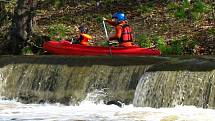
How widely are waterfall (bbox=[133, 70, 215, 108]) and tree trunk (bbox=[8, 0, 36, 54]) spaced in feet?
29.1

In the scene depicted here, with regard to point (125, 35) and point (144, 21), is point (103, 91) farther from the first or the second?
point (144, 21)

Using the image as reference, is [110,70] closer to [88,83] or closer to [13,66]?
[88,83]

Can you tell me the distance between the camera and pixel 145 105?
53.2 ft

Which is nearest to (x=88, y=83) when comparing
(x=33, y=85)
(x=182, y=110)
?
(x=33, y=85)

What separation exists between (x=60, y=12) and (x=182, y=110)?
1599 cm

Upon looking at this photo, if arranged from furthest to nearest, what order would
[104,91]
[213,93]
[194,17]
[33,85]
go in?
[194,17] < [33,85] < [104,91] < [213,93]

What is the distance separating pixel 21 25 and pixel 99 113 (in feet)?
32.0

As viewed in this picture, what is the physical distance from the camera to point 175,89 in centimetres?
1574

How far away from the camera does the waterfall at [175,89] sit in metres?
15.2

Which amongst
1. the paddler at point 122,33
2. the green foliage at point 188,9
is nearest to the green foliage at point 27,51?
the paddler at point 122,33

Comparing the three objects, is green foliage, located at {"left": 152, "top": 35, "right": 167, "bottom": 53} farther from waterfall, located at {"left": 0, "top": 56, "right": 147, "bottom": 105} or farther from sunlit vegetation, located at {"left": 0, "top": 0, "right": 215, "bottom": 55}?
waterfall, located at {"left": 0, "top": 56, "right": 147, "bottom": 105}

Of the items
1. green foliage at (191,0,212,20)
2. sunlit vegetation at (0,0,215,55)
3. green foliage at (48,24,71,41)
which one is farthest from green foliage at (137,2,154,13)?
green foliage at (48,24,71,41)

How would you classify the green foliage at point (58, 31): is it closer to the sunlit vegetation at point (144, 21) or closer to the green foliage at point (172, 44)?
the sunlit vegetation at point (144, 21)

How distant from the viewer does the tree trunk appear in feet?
78.8
